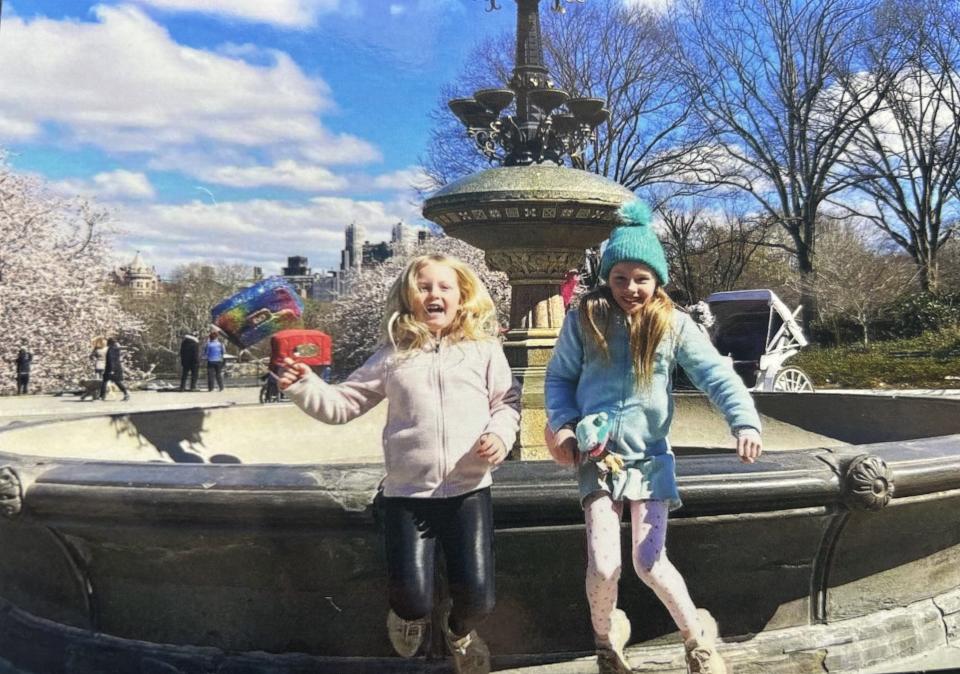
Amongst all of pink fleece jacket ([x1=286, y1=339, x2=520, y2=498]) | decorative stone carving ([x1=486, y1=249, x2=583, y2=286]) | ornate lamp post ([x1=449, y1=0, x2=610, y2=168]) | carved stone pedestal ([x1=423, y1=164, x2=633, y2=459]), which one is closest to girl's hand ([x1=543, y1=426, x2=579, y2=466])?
pink fleece jacket ([x1=286, y1=339, x2=520, y2=498])

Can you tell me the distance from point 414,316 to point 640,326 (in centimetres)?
75

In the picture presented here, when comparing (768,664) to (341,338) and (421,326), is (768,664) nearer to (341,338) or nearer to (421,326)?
A: (421,326)

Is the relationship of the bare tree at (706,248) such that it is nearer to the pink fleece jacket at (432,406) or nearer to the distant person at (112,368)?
the distant person at (112,368)

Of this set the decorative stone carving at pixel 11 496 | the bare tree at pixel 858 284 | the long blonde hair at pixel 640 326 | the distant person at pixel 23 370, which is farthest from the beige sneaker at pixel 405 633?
the bare tree at pixel 858 284

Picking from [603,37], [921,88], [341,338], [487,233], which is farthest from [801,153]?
[487,233]

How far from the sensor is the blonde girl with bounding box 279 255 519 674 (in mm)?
2607

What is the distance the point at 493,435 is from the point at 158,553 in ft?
4.56

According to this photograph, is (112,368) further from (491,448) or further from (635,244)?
(635,244)

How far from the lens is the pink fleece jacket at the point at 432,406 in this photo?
8.55ft

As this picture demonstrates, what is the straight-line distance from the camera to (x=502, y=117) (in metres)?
6.86

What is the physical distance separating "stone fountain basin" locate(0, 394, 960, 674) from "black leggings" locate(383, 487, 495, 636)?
0.74ft

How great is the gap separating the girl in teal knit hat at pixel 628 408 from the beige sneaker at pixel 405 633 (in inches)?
22.3

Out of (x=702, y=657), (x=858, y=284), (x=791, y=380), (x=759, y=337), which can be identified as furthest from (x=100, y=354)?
(x=858, y=284)

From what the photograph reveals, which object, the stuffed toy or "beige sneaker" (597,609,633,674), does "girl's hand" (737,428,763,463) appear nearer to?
the stuffed toy
